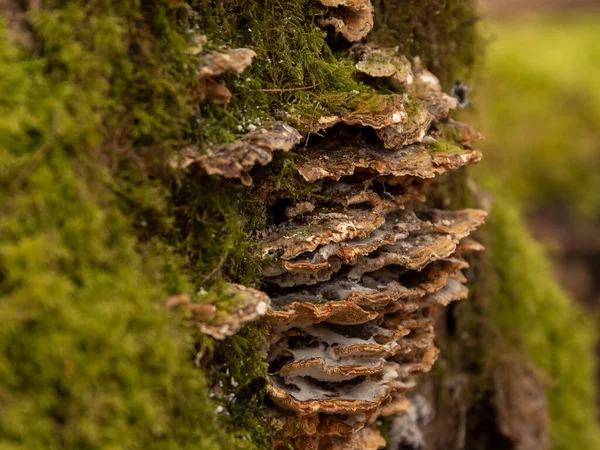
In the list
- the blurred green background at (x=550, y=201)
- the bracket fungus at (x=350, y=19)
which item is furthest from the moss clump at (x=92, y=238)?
the blurred green background at (x=550, y=201)

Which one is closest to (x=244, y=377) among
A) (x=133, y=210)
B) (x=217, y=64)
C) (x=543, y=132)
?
(x=133, y=210)

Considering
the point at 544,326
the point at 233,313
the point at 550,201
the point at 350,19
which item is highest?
the point at 350,19

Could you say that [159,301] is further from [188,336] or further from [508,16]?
[508,16]

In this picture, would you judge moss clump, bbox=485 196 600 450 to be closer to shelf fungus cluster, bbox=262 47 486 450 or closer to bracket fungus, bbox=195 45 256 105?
shelf fungus cluster, bbox=262 47 486 450

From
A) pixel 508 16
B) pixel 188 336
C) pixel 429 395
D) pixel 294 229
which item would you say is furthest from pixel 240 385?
pixel 508 16

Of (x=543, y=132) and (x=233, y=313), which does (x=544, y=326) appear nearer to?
(x=233, y=313)

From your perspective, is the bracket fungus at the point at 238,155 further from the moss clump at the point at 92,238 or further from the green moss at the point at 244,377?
the green moss at the point at 244,377
